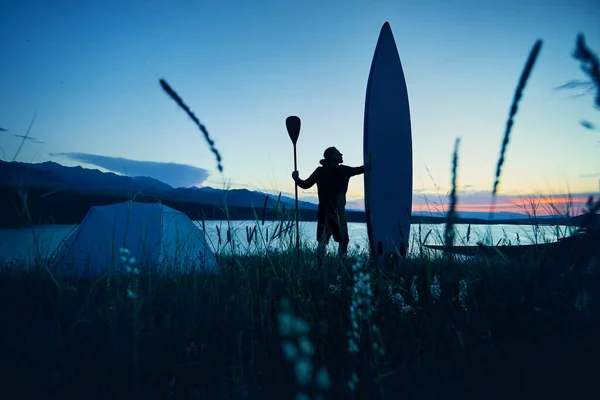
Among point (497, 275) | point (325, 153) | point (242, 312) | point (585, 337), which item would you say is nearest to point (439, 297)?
point (497, 275)

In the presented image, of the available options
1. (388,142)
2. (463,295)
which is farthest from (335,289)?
(388,142)

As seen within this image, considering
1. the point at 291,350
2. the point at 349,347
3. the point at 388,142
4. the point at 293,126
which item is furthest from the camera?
the point at 388,142

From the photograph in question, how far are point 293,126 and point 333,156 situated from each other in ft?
6.89

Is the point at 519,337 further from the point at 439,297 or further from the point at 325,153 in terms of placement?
the point at 325,153

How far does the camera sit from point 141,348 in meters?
1.46

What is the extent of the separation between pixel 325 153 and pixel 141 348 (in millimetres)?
4363

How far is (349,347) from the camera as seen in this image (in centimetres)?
110

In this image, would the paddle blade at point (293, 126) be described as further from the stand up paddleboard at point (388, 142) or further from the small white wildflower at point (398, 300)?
the small white wildflower at point (398, 300)

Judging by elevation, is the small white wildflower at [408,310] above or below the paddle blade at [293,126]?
below

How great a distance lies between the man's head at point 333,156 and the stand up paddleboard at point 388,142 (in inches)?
33.9

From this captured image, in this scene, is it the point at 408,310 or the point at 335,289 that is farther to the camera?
the point at 335,289

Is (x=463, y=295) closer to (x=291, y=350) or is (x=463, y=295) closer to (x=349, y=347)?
(x=349, y=347)

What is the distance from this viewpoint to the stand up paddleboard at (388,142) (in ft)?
15.1

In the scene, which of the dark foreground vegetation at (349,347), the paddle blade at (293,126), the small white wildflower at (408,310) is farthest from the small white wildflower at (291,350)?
the paddle blade at (293,126)
